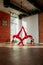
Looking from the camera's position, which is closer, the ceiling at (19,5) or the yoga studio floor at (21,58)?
the yoga studio floor at (21,58)

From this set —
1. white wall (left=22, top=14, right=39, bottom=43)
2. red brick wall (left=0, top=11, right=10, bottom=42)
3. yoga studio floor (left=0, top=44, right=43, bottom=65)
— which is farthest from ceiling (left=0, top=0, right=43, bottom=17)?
yoga studio floor (left=0, top=44, right=43, bottom=65)

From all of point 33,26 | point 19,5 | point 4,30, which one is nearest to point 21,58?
point 19,5

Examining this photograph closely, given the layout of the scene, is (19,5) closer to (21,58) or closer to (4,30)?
(4,30)

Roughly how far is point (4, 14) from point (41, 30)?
3787 millimetres

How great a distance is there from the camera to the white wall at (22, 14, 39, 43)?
15.7 metres

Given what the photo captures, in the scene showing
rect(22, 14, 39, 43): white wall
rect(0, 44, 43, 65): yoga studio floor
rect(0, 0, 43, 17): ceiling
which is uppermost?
rect(0, 0, 43, 17): ceiling


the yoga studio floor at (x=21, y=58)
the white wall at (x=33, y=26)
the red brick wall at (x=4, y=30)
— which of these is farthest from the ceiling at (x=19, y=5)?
the yoga studio floor at (x=21, y=58)

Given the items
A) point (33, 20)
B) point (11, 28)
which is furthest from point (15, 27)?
point (33, 20)

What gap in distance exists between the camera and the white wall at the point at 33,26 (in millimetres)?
15689

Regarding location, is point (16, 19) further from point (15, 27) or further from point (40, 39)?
point (40, 39)

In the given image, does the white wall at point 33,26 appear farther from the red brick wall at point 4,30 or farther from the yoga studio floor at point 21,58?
the yoga studio floor at point 21,58

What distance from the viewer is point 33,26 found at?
15961mm

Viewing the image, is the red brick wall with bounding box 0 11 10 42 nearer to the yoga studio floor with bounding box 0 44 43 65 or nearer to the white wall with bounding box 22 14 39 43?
the white wall with bounding box 22 14 39 43

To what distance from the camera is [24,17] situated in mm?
16750
